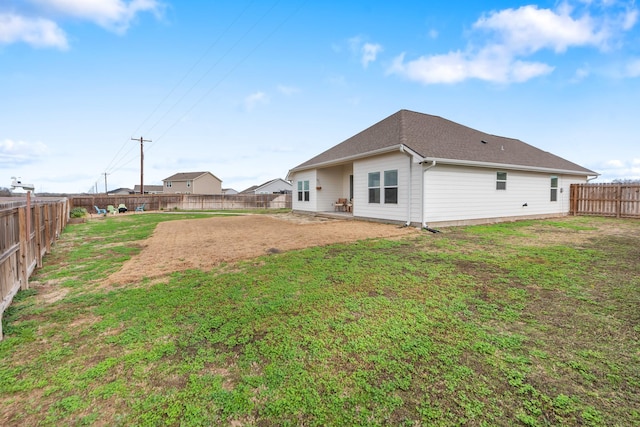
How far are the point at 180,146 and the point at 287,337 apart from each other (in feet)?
143

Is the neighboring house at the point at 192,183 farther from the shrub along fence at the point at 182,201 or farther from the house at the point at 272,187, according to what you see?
the shrub along fence at the point at 182,201

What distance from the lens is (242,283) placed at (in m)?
4.51

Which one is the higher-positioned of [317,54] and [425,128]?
[317,54]

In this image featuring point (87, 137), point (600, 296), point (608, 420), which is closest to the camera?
point (608, 420)

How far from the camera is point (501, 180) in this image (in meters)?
12.7

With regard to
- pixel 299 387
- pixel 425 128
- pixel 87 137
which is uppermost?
pixel 87 137

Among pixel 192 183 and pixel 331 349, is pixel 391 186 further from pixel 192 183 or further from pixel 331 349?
pixel 192 183

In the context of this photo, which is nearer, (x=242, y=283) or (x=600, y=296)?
(x=600, y=296)

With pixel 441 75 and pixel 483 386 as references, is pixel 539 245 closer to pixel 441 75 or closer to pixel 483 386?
pixel 483 386

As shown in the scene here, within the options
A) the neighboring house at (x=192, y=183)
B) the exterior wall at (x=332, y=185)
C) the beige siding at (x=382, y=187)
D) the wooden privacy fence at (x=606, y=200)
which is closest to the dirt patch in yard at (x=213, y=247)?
the beige siding at (x=382, y=187)

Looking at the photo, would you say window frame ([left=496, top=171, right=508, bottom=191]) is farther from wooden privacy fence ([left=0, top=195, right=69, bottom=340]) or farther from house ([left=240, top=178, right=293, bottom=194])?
house ([left=240, top=178, right=293, bottom=194])

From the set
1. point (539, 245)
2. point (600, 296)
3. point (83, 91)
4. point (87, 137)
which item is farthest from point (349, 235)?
point (87, 137)

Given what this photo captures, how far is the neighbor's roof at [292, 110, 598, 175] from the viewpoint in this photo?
36.1 ft

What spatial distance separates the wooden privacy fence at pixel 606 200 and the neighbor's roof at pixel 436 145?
120cm
